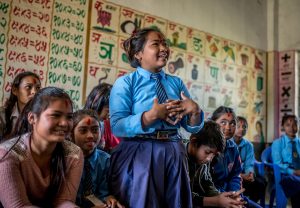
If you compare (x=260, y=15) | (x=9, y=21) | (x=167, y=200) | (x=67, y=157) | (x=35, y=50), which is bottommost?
(x=167, y=200)

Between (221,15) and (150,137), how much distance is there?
365 centimetres

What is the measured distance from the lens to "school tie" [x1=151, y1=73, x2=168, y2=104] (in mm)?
1495

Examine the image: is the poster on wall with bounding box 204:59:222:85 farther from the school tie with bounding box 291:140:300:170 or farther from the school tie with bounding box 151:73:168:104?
the school tie with bounding box 151:73:168:104

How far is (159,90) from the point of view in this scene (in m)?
1.51

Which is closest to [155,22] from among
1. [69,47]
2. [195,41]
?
[195,41]

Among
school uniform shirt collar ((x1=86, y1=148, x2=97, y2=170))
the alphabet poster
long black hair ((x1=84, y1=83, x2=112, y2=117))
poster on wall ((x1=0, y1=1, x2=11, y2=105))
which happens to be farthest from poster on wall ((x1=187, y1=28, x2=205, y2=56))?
school uniform shirt collar ((x1=86, y1=148, x2=97, y2=170))

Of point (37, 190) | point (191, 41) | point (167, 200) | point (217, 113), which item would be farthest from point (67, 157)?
point (191, 41)

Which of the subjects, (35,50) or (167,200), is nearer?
(167,200)

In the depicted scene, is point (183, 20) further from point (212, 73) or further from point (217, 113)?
point (217, 113)

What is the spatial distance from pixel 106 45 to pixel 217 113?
1.30m

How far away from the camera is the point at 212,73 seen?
15.1 feet

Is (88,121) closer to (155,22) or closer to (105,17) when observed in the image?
(105,17)

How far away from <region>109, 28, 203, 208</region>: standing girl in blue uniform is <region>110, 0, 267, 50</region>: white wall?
90.1 inches

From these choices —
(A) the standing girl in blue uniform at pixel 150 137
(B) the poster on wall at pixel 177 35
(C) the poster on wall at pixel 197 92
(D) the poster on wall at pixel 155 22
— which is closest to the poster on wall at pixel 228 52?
(C) the poster on wall at pixel 197 92
